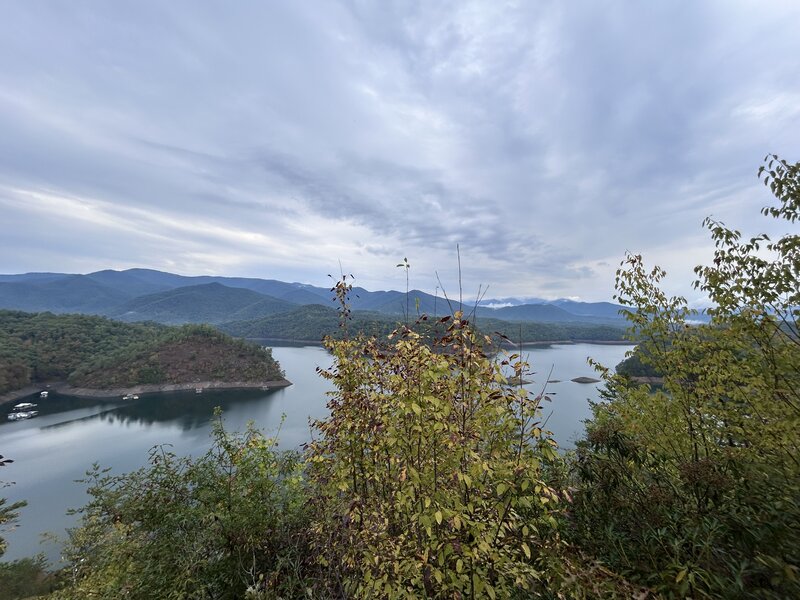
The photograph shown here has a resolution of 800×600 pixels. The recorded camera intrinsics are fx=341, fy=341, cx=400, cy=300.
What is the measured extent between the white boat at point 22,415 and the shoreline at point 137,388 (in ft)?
33.8

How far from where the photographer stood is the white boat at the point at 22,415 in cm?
5338

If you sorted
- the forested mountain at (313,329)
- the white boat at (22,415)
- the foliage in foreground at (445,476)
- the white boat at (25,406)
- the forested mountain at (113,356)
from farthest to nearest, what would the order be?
the forested mountain at (313,329) → the forested mountain at (113,356) → the white boat at (25,406) → the white boat at (22,415) → the foliage in foreground at (445,476)

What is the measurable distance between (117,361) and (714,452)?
97855 millimetres

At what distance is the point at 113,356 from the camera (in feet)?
255

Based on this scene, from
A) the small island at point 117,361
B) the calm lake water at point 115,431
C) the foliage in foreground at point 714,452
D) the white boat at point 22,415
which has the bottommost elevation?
the white boat at point 22,415

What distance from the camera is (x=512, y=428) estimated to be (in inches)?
128

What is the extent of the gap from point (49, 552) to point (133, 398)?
5147 centimetres

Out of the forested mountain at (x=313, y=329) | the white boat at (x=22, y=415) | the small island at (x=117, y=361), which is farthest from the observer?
the forested mountain at (x=313, y=329)

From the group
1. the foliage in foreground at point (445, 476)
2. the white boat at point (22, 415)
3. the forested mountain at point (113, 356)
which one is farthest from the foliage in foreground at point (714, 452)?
the white boat at point (22, 415)

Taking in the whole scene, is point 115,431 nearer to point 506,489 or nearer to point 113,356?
point 113,356

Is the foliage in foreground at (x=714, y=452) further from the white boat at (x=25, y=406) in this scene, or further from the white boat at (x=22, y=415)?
the white boat at (x=25, y=406)

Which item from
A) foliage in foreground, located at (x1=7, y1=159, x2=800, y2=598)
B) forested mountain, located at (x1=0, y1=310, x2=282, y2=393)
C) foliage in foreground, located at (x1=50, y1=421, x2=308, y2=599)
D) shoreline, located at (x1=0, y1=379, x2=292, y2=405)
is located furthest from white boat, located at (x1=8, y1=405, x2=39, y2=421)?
foliage in foreground, located at (x1=7, y1=159, x2=800, y2=598)

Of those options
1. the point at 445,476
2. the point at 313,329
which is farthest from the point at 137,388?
the point at 445,476

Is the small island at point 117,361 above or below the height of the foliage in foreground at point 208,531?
below
